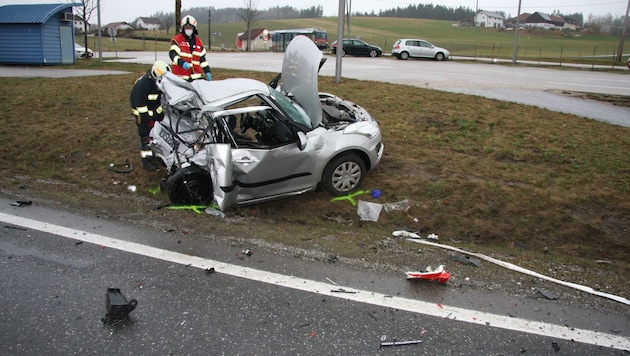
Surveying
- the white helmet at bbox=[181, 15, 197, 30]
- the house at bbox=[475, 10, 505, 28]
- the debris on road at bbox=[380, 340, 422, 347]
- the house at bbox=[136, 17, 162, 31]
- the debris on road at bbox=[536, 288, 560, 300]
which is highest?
the house at bbox=[475, 10, 505, 28]

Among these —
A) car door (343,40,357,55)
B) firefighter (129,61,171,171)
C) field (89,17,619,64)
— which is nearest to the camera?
firefighter (129,61,171,171)

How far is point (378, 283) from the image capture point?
3.88 m

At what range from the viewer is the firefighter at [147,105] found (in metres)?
6.76

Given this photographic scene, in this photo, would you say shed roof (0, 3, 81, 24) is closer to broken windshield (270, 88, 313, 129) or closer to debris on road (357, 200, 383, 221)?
broken windshield (270, 88, 313, 129)

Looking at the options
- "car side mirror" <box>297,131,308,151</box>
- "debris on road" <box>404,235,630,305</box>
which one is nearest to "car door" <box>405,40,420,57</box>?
"car side mirror" <box>297,131,308,151</box>

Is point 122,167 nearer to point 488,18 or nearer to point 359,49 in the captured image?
point 359,49

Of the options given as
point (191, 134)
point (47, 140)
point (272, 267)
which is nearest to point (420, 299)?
point (272, 267)

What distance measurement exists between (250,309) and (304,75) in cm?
357

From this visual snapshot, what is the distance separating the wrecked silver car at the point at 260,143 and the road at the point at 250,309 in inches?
44.9

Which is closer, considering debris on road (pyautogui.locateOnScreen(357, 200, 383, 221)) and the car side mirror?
the car side mirror

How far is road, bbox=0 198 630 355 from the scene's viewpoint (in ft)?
10.00

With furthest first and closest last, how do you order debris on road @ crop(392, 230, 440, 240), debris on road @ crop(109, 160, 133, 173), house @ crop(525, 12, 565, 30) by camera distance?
1. house @ crop(525, 12, 565, 30)
2. debris on road @ crop(109, 160, 133, 173)
3. debris on road @ crop(392, 230, 440, 240)

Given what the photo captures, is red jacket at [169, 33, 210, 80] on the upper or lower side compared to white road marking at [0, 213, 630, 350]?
upper

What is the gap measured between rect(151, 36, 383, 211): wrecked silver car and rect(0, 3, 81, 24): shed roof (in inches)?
734
